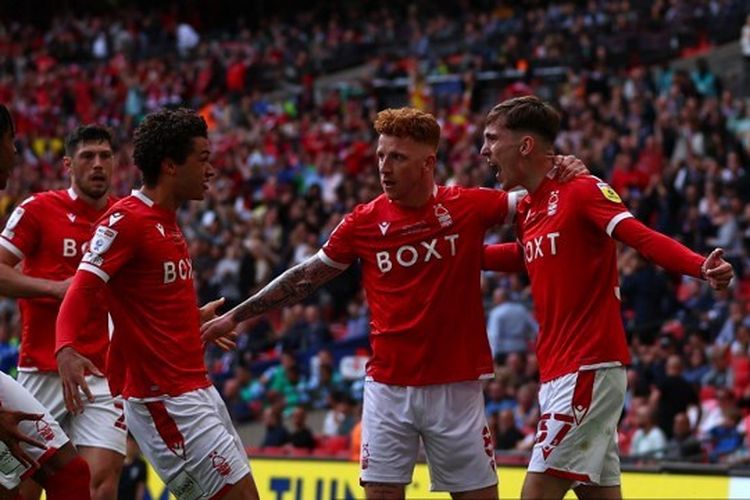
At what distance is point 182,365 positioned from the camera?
7.77 m

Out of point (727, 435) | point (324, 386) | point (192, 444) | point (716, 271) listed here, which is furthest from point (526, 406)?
point (716, 271)

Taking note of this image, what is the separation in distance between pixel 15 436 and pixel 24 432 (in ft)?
0.39

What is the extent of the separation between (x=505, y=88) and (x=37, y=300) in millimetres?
17347

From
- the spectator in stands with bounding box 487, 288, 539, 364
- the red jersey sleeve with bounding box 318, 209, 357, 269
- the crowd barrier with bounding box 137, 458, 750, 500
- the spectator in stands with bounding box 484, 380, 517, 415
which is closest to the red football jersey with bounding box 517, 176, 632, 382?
the red jersey sleeve with bounding box 318, 209, 357, 269

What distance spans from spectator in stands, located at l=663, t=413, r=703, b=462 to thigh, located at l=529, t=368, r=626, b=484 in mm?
5168

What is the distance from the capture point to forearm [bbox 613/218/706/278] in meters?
7.33

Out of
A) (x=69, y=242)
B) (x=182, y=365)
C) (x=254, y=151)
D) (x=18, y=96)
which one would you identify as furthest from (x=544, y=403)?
(x=18, y=96)

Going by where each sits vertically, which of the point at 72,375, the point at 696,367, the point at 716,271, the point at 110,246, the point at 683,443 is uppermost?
the point at 110,246

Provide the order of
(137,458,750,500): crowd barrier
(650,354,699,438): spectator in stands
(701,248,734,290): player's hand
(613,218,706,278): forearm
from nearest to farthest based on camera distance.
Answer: (701,248,734,290): player's hand < (613,218,706,278): forearm < (137,458,750,500): crowd barrier < (650,354,699,438): spectator in stands

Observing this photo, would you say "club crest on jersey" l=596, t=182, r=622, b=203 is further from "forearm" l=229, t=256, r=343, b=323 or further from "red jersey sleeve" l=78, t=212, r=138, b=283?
"red jersey sleeve" l=78, t=212, r=138, b=283

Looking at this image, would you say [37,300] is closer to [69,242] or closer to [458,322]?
[69,242]

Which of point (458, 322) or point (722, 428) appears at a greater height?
point (458, 322)

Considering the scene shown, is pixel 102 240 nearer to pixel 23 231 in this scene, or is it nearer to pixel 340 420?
pixel 23 231

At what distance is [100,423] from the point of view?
9062 millimetres
